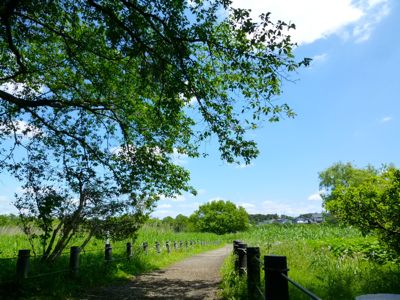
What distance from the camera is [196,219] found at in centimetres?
9869

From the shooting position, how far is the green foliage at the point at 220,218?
91750 millimetres

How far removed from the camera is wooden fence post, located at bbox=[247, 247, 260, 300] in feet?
23.1

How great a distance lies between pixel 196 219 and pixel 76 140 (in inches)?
3464

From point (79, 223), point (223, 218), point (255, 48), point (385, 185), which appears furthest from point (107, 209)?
point (223, 218)

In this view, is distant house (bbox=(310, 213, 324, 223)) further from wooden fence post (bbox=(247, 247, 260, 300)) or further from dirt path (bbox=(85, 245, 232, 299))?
wooden fence post (bbox=(247, 247, 260, 300))

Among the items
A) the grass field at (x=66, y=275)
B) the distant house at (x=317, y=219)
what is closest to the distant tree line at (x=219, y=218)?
the distant house at (x=317, y=219)

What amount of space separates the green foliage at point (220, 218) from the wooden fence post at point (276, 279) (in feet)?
291

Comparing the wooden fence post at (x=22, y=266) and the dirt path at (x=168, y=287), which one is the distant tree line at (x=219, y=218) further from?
the wooden fence post at (x=22, y=266)

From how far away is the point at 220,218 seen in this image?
303 ft

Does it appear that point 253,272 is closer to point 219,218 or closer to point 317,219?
point 219,218

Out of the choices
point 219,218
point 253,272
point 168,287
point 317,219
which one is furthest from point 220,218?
point 253,272

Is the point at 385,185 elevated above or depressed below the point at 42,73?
below

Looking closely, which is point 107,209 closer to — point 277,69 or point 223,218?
point 277,69

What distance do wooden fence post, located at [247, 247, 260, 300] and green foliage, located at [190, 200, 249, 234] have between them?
85418 millimetres
